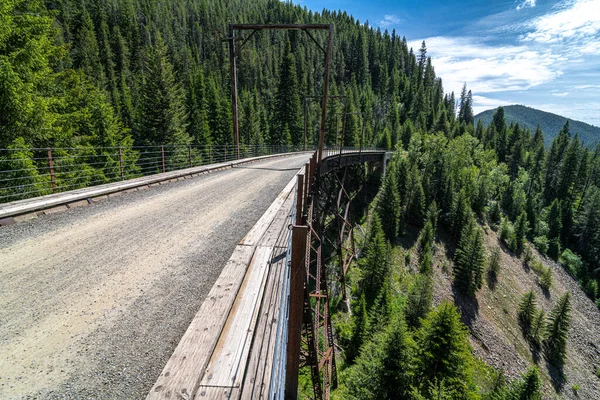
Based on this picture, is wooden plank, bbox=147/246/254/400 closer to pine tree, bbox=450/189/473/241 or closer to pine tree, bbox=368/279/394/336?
pine tree, bbox=368/279/394/336

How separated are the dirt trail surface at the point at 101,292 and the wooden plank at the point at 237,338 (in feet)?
1.80

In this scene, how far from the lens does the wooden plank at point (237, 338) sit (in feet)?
7.47

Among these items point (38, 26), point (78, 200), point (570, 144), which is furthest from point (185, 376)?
point (570, 144)

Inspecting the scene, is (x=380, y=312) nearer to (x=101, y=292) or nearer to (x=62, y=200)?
(x=62, y=200)

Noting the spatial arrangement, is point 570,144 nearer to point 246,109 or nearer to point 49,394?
point 246,109

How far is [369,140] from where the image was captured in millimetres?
85062

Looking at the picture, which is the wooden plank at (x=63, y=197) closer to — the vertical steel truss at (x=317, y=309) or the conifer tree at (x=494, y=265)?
the vertical steel truss at (x=317, y=309)

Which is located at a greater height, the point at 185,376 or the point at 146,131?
the point at 146,131

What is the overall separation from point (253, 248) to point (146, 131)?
94.3ft

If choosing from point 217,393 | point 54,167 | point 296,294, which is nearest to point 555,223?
point 296,294

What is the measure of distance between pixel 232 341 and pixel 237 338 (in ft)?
0.18

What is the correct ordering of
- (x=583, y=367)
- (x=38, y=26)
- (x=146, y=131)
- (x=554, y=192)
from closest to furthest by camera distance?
(x=38, y=26) → (x=146, y=131) → (x=583, y=367) → (x=554, y=192)

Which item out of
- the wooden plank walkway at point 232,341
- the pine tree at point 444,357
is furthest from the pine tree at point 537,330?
the wooden plank walkway at point 232,341

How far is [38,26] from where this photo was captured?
12.7 m
